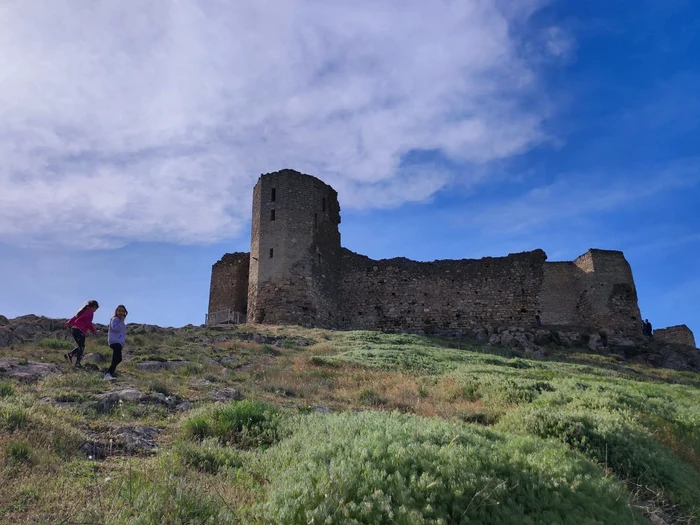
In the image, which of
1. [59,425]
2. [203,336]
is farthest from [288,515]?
[203,336]

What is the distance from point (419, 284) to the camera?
95.6 feet

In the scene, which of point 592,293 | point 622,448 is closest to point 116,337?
point 622,448

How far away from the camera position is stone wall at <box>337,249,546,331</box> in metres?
28.5

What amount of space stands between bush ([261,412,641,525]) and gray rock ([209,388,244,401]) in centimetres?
340

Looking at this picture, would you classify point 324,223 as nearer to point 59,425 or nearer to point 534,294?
point 534,294

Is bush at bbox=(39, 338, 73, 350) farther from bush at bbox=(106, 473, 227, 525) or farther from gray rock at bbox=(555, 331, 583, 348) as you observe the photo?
gray rock at bbox=(555, 331, 583, 348)

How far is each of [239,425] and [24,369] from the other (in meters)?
5.84

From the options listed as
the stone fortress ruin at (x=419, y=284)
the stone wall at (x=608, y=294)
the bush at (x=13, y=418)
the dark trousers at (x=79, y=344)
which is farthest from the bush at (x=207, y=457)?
the stone wall at (x=608, y=294)

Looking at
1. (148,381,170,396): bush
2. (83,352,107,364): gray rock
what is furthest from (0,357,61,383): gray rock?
(148,381,170,396): bush

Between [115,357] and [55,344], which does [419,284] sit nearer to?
[55,344]

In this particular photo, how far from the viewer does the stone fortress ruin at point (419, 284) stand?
87.0 ft

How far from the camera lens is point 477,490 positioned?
4.44m

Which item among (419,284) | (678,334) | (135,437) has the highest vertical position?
(419,284)

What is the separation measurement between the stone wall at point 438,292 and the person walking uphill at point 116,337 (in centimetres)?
1726
